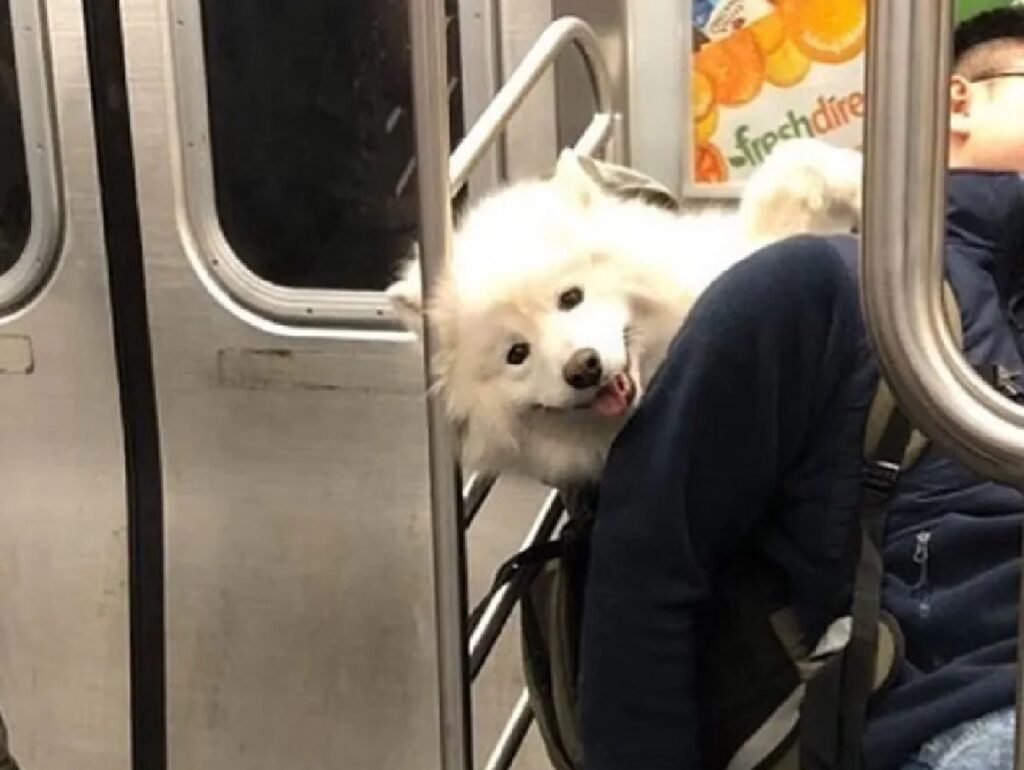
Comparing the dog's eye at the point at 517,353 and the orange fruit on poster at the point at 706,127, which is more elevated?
the orange fruit on poster at the point at 706,127

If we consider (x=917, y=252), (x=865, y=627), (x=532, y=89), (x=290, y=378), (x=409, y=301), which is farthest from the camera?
(x=290, y=378)

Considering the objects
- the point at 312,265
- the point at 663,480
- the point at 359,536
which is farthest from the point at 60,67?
the point at 663,480

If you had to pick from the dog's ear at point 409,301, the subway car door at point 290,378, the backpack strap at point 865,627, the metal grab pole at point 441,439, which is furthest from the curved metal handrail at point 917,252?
the subway car door at point 290,378

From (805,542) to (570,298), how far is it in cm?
28

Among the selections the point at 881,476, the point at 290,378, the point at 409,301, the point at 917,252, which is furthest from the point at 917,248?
the point at 290,378

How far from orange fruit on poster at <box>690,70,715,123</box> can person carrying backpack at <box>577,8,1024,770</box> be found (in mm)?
722

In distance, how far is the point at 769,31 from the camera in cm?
196

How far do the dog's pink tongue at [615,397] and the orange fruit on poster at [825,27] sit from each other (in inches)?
30.3

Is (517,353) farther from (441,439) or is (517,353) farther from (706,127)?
(706,127)

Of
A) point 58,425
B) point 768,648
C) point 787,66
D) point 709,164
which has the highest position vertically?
point 787,66

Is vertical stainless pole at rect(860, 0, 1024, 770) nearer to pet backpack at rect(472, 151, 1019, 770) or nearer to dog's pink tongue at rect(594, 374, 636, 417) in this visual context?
pet backpack at rect(472, 151, 1019, 770)

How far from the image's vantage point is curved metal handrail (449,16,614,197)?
4.88ft

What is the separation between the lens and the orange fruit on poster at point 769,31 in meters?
1.95

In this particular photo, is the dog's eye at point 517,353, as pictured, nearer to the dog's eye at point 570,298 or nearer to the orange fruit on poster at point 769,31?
the dog's eye at point 570,298
